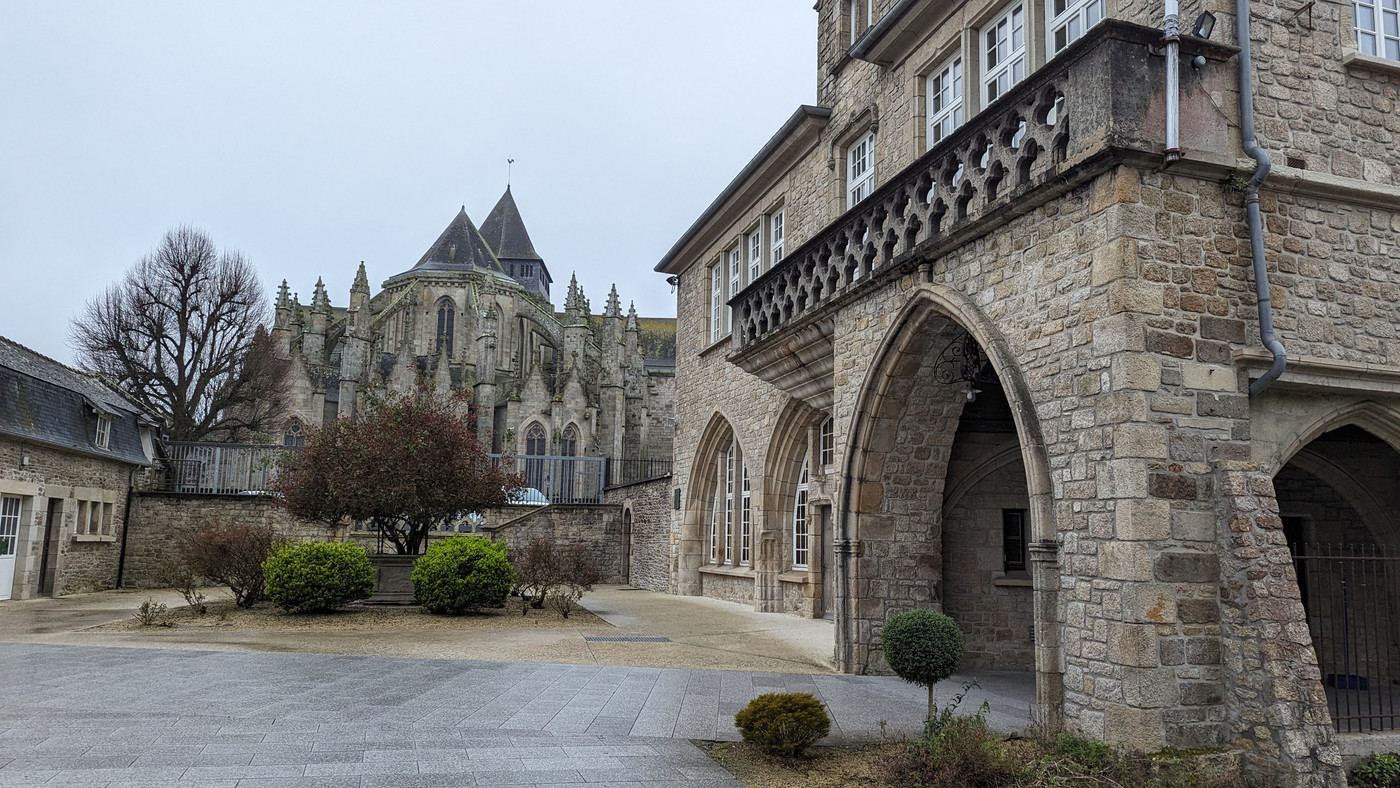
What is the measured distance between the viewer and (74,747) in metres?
5.73

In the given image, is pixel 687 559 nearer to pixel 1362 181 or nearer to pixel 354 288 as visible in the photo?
pixel 1362 181

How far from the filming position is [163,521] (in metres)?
21.7

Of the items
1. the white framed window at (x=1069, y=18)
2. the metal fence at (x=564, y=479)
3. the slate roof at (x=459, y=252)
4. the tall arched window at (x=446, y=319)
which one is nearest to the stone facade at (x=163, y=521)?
the metal fence at (x=564, y=479)

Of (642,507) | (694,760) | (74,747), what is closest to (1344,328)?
(694,760)

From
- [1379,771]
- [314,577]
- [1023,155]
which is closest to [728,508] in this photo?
[314,577]

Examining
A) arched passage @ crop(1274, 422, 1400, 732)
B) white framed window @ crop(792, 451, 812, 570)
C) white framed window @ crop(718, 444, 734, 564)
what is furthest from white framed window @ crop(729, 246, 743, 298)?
arched passage @ crop(1274, 422, 1400, 732)

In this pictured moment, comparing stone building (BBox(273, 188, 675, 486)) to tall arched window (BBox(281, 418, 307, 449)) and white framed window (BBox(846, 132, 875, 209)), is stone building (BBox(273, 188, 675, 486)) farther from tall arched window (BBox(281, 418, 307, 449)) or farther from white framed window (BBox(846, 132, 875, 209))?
white framed window (BBox(846, 132, 875, 209))

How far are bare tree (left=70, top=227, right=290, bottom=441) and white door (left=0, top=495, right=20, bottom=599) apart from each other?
9.49 metres

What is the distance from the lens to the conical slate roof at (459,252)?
51594 mm

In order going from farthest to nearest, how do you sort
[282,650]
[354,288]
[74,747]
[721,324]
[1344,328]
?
[354,288] → [721,324] → [282,650] → [1344,328] → [74,747]

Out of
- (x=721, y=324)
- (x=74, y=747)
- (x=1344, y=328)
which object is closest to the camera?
(x=74, y=747)

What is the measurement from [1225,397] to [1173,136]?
1798 millimetres

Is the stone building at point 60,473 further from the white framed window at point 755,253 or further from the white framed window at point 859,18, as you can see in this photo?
the white framed window at point 859,18

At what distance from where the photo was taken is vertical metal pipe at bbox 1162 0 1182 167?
6.32m
